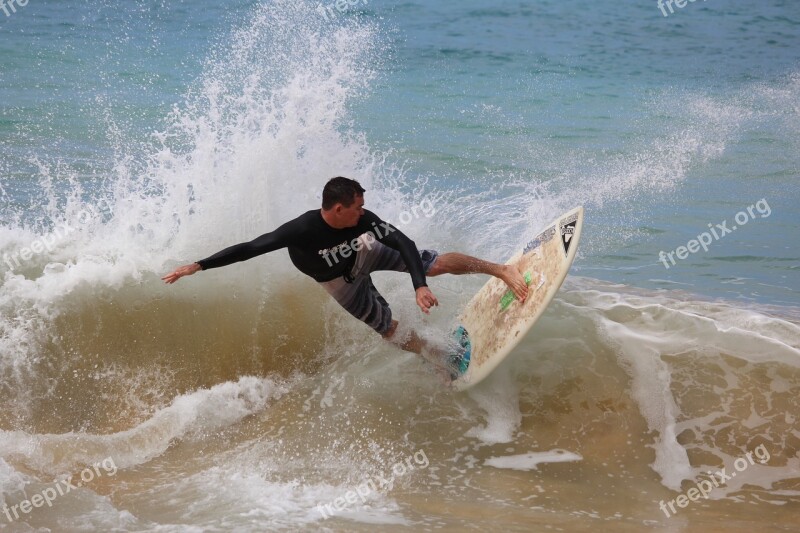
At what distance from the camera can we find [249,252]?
4812mm

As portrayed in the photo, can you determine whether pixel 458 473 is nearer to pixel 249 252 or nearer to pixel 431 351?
pixel 431 351

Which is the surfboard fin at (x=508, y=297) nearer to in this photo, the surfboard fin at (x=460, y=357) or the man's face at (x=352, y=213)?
the surfboard fin at (x=460, y=357)

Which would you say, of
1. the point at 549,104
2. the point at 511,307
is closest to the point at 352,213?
Answer: the point at 511,307

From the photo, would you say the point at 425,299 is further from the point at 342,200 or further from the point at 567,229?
the point at 567,229

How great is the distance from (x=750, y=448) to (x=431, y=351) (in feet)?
6.62

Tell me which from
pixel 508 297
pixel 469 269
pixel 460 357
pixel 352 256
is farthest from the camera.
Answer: pixel 460 357

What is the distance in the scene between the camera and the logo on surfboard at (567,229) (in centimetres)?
524

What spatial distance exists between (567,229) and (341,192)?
4.92 ft

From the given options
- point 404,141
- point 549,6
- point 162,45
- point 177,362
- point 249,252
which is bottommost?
point 177,362

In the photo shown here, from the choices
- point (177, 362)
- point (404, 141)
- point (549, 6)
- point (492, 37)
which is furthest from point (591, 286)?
point (549, 6)

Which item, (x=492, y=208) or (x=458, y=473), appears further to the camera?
(x=492, y=208)

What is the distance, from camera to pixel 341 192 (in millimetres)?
4754

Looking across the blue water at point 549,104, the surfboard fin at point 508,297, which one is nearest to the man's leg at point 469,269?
the surfboard fin at point 508,297

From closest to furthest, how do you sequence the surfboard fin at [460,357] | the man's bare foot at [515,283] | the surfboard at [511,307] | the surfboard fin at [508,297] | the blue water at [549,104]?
the surfboard at [511,307] → the man's bare foot at [515,283] → the surfboard fin at [508,297] → the surfboard fin at [460,357] → the blue water at [549,104]
